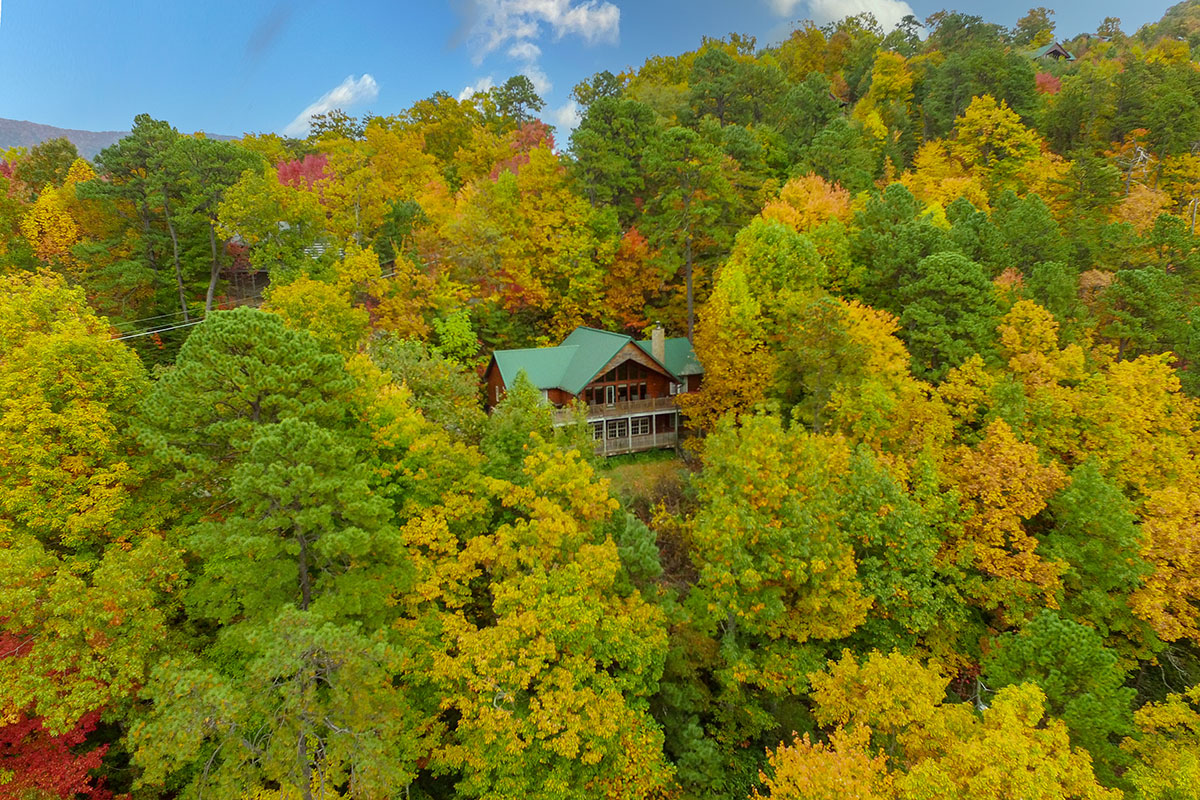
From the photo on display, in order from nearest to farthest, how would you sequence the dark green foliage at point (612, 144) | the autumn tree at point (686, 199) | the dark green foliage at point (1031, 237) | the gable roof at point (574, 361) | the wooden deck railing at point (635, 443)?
the dark green foliage at point (1031, 237)
the gable roof at point (574, 361)
the wooden deck railing at point (635, 443)
the autumn tree at point (686, 199)
the dark green foliage at point (612, 144)

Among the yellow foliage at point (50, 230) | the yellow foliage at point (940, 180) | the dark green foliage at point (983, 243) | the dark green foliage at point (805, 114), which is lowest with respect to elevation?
the dark green foliage at point (983, 243)

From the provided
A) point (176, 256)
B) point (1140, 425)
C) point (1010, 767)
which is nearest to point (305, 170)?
point (176, 256)

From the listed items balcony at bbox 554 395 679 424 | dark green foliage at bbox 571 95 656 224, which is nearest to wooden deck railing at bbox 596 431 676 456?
balcony at bbox 554 395 679 424

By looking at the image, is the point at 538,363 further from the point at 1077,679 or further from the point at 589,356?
the point at 1077,679

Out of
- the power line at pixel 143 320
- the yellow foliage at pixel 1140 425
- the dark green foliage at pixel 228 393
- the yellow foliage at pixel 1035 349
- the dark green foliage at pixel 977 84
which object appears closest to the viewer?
the dark green foliage at pixel 228 393

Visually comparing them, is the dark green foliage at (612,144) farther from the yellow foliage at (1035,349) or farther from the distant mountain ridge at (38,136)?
the distant mountain ridge at (38,136)

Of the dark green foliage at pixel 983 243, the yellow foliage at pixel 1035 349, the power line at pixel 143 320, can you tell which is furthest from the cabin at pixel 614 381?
the power line at pixel 143 320

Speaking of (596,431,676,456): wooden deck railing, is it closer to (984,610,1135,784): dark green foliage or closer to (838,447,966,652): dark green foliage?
(838,447,966,652): dark green foliage
